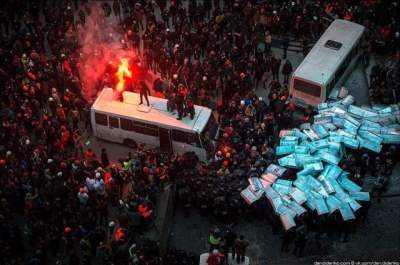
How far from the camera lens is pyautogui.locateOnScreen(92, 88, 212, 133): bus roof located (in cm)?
2212

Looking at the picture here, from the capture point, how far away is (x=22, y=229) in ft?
66.7

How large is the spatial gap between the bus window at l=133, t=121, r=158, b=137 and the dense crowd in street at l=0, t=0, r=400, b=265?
112cm

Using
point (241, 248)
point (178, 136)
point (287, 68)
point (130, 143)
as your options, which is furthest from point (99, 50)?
point (241, 248)

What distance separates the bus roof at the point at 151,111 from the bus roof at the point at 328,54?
4.52 m

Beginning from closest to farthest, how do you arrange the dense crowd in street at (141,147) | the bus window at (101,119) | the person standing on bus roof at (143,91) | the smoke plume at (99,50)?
1. the dense crowd in street at (141,147)
2. the person standing on bus roof at (143,91)
3. the bus window at (101,119)
4. the smoke plume at (99,50)

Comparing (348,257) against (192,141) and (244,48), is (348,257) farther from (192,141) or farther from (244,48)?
(244,48)

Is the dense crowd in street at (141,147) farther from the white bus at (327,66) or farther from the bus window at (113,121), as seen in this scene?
the bus window at (113,121)

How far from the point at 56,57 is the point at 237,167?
9.81 metres

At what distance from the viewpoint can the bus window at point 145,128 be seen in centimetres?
2245

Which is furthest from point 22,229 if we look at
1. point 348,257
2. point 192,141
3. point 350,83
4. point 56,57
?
point 350,83

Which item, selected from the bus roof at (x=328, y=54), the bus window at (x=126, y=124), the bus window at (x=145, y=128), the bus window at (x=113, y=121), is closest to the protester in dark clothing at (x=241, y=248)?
the bus window at (x=145, y=128)

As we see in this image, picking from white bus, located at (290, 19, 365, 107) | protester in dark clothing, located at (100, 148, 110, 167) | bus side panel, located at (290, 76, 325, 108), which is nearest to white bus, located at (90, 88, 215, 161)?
protester in dark clothing, located at (100, 148, 110, 167)

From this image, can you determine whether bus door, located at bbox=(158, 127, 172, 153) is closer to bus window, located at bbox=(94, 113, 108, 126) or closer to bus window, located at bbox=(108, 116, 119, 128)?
bus window, located at bbox=(108, 116, 119, 128)

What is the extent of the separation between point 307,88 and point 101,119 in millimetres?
8301
